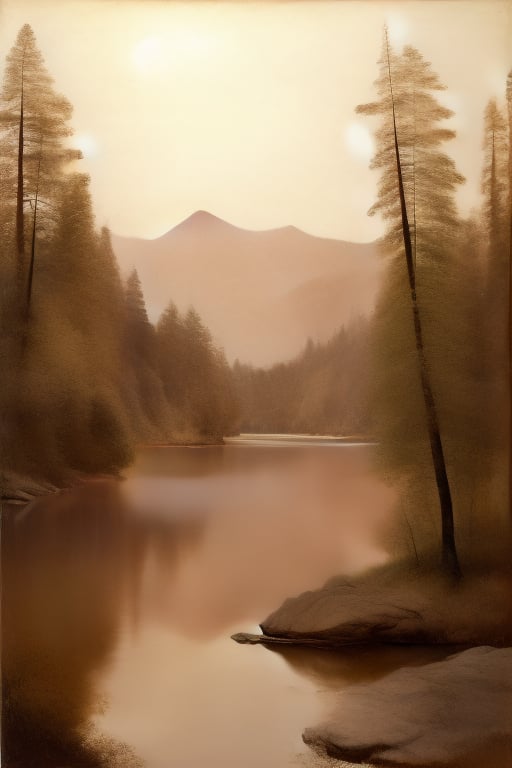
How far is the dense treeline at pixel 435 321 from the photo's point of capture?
9.23ft

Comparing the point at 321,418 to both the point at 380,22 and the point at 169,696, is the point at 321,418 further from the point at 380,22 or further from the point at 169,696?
the point at 380,22

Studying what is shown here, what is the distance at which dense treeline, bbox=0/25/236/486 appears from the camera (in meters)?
2.81

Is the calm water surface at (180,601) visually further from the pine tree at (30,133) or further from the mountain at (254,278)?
the pine tree at (30,133)

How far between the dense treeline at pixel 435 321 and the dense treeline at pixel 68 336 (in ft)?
2.27

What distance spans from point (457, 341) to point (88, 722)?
6.59ft

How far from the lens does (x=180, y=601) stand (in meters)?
2.76

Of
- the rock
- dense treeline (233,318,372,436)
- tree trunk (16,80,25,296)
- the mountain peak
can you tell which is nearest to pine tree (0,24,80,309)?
tree trunk (16,80,25,296)

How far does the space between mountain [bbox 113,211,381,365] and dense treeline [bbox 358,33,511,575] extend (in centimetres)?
15

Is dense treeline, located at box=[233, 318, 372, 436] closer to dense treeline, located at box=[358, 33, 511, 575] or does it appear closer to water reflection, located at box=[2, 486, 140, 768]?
dense treeline, located at box=[358, 33, 511, 575]

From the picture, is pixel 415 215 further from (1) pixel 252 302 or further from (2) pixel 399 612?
(2) pixel 399 612

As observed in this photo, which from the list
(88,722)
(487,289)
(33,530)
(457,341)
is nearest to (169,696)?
(88,722)

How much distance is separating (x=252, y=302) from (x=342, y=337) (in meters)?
0.38

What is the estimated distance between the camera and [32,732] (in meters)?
2.74

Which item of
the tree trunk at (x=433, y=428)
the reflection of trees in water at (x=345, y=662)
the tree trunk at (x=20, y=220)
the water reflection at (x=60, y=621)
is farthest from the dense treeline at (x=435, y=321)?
the tree trunk at (x=20, y=220)
